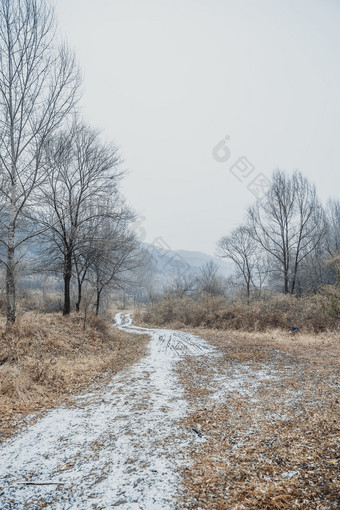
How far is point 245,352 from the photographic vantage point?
9.86 meters

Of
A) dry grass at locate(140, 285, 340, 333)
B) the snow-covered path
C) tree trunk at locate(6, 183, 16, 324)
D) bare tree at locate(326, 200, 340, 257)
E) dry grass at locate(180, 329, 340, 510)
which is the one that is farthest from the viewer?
bare tree at locate(326, 200, 340, 257)

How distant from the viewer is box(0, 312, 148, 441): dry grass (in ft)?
16.1

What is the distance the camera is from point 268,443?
323 centimetres

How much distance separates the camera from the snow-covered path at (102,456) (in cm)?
246

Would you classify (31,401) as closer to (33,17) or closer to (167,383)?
(167,383)

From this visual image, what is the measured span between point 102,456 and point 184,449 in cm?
98

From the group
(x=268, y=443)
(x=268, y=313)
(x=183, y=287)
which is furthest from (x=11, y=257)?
(x=183, y=287)

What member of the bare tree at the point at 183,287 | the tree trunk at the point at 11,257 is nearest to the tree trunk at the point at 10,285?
the tree trunk at the point at 11,257

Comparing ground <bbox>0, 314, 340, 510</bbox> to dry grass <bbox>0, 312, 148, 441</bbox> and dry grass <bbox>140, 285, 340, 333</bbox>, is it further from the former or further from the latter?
dry grass <bbox>140, 285, 340, 333</bbox>

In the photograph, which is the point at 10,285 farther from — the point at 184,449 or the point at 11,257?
the point at 184,449

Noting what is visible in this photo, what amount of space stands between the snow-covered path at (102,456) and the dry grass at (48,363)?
63cm

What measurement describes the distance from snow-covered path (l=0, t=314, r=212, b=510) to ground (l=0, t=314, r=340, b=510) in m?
0.01

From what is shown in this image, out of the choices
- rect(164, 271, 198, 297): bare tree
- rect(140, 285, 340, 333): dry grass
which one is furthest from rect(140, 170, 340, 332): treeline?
rect(164, 271, 198, 297): bare tree

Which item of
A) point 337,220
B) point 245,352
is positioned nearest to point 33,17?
point 245,352
